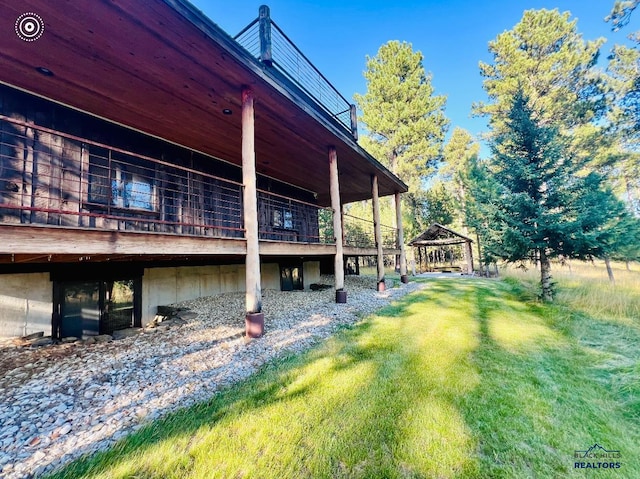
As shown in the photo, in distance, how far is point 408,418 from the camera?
237 centimetres

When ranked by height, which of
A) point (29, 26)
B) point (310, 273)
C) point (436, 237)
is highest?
point (29, 26)

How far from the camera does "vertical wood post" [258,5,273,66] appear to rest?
5477mm

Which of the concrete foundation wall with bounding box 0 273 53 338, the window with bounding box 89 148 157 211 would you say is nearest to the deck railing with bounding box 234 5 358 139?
the window with bounding box 89 148 157 211

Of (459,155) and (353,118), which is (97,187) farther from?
(459,155)

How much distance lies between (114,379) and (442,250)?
2319cm

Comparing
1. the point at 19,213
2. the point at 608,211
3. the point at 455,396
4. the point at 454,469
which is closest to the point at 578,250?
the point at 608,211

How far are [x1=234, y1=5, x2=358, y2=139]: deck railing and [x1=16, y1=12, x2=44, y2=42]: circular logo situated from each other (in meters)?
2.68

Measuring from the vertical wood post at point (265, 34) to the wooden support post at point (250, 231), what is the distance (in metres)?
1.33

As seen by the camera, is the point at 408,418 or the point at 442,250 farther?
the point at 442,250

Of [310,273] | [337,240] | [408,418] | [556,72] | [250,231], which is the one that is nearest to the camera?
[408,418]

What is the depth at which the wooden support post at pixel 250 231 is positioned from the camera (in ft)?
14.3

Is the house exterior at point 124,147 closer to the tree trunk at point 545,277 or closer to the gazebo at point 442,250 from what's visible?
the tree trunk at point 545,277

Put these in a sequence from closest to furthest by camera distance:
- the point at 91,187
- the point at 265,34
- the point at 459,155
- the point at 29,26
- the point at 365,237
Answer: the point at 29,26 < the point at 91,187 < the point at 265,34 < the point at 365,237 < the point at 459,155

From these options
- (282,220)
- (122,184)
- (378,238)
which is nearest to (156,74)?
(122,184)
